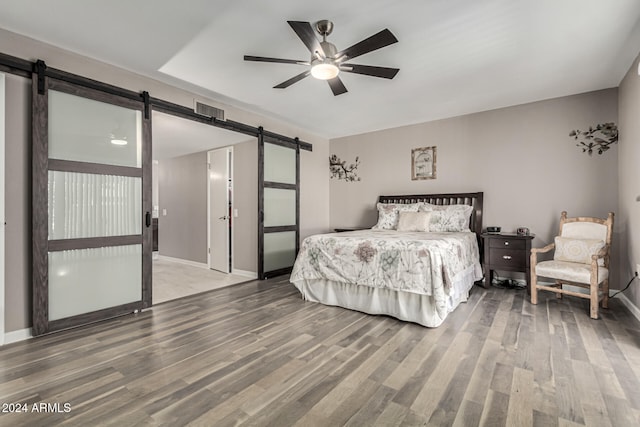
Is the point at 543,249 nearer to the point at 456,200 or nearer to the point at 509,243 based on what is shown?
the point at 509,243

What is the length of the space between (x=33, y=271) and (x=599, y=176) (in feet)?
20.5

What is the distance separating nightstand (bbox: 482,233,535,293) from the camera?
12.5 ft

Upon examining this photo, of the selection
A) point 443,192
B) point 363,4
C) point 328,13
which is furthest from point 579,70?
point 328,13

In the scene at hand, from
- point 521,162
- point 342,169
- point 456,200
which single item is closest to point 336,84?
point 456,200

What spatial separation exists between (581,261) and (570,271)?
0.48m

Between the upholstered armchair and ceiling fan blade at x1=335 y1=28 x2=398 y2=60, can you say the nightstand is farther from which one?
ceiling fan blade at x1=335 y1=28 x2=398 y2=60

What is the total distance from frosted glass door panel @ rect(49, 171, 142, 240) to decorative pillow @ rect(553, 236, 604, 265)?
4871 mm

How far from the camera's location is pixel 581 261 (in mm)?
3426

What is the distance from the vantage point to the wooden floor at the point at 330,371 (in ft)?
5.29

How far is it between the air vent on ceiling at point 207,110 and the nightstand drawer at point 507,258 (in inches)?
163

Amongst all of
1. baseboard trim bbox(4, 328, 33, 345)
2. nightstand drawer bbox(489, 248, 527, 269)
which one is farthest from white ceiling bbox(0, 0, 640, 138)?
baseboard trim bbox(4, 328, 33, 345)

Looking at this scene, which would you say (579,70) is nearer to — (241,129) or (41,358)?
(241,129)

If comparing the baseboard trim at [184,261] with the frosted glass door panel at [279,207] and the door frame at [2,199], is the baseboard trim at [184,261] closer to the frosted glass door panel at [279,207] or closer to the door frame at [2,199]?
the frosted glass door panel at [279,207]

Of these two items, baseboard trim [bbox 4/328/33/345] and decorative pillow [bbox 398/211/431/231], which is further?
decorative pillow [bbox 398/211/431/231]
